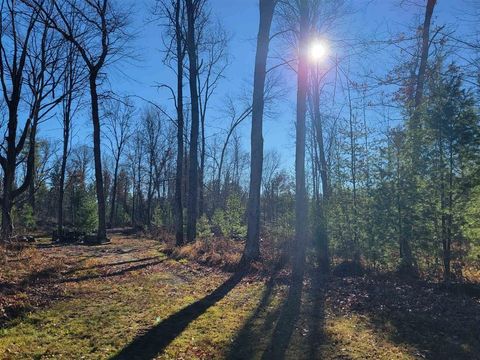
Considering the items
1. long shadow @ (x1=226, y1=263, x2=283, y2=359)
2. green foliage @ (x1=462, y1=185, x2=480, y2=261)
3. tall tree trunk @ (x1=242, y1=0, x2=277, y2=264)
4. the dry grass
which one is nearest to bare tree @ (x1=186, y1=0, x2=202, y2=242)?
the dry grass

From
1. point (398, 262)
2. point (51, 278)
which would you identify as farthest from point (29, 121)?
point (398, 262)

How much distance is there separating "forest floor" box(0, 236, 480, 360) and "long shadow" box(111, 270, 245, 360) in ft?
0.05

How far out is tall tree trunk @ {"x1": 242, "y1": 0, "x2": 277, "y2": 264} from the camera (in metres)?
11.7

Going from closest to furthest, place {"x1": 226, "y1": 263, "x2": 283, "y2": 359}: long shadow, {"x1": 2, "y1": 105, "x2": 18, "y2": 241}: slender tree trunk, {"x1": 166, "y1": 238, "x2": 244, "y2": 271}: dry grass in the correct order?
{"x1": 226, "y1": 263, "x2": 283, "y2": 359}: long shadow < {"x1": 166, "y1": 238, "x2": 244, "y2": 271}: dry grass < {"x1": 2, "y1": 105, "x2": 18, "y2": 241}: slender tree trunk

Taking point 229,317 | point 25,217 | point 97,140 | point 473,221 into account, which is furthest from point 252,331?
point 25,217

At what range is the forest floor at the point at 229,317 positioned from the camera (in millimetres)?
5250

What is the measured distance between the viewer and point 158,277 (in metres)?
10.6

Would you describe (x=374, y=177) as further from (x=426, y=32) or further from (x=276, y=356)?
(x=276, y=356)

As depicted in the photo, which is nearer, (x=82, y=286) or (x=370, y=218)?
(x=82, y=286)

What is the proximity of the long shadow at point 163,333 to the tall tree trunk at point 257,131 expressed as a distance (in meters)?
3.63

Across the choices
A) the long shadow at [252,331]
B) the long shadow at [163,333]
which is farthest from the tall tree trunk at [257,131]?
the long shadow at [163,333]

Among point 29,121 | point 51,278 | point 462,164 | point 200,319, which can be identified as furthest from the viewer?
point 29,121

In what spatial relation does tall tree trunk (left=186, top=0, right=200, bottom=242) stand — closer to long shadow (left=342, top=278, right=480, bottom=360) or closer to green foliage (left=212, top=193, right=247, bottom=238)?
green foliage (left=212, top=193, right=247, bottom=238)

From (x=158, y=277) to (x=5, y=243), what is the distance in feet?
17.3
